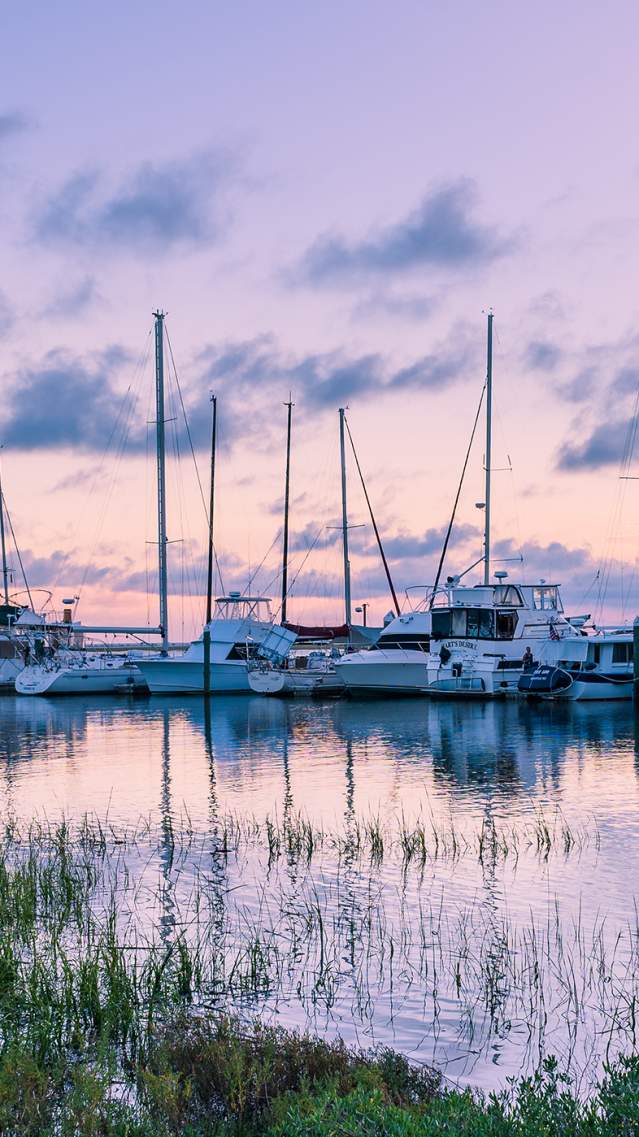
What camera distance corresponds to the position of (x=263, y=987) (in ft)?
35.0

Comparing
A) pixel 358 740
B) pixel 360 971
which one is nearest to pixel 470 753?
pixel 358 740

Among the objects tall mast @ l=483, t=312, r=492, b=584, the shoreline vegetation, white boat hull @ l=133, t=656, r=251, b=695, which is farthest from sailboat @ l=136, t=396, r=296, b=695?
the shoreline vegetation

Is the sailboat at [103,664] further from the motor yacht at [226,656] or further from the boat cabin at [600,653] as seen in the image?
the boat cabin at [600,653]

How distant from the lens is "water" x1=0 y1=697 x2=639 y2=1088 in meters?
9.94

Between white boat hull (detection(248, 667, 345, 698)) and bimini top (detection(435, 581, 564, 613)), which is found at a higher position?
bimini top (detection(435, 581, 564, 613))

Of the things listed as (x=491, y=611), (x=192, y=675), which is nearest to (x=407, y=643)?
(x=491, y=611)

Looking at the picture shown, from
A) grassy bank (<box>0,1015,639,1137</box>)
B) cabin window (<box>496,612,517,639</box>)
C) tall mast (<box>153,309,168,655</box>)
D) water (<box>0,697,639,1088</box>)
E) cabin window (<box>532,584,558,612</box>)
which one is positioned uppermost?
tall mast (<box>153,309,168,655</box>)

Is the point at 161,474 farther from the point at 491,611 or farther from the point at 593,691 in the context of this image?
the point at 593,691

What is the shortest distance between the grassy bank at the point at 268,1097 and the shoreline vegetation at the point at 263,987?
17mm

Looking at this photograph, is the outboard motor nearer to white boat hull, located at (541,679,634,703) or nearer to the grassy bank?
white boat hull, located at (541,679,634,703)

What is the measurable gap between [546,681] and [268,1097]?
48.6m

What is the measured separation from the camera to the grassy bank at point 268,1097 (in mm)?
6414

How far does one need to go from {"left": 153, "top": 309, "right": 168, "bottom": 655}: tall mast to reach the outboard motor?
71.5 ft

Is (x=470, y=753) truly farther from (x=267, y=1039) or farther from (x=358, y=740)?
(x=267, y=1039)
